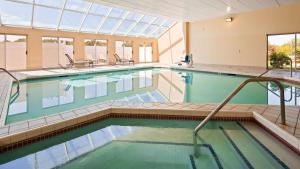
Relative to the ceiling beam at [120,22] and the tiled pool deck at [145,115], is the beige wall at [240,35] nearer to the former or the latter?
the ceiling beam at [120,22]

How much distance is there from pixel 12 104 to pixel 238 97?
5.74m

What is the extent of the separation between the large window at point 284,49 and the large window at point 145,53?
9.99 meters

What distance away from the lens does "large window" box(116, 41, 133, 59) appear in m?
17.9

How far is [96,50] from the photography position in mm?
16312

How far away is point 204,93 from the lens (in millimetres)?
7148

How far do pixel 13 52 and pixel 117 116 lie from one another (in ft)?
34.3

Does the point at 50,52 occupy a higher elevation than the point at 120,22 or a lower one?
lower

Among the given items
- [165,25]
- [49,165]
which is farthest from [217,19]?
[49,165]

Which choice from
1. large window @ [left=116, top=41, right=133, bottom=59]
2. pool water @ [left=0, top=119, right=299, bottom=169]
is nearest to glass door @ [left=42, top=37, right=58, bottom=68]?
large window @ [left=116, top=41, right=133, bottom=59]

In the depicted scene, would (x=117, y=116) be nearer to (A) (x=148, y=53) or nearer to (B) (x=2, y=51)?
(B) (x=2, y=51)

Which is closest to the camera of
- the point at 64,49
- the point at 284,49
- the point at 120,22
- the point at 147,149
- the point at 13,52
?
the point at 147,149

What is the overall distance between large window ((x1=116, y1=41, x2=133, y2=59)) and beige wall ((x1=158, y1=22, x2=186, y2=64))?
316 centimetres

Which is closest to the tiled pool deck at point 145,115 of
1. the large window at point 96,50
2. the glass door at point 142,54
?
the large window at point 96,50

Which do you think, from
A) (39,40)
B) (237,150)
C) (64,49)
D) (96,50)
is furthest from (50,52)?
(237,150)
